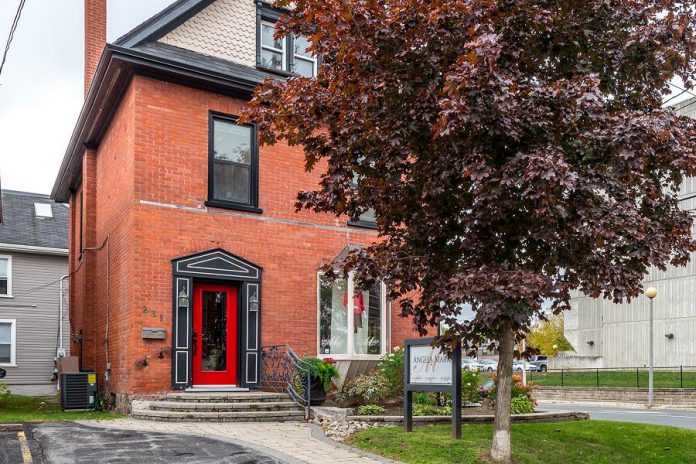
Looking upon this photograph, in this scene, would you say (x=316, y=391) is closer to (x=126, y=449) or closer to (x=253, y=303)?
(x=253, y=303)

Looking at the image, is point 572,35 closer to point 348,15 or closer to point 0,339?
point 348,15

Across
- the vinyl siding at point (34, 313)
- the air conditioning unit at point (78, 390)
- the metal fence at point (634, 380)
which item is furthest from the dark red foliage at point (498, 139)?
the vinyl siding at point (34, 313)

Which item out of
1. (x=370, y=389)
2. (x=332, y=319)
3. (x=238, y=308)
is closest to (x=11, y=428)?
(x=238, y=308)

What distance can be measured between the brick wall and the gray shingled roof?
12.6 metres

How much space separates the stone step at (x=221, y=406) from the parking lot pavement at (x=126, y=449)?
1.87m

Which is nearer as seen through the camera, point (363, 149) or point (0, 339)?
point (363, 149)

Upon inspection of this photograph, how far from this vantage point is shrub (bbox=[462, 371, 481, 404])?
42.7 feet

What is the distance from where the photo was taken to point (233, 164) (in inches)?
580

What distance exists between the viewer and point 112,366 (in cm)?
1466

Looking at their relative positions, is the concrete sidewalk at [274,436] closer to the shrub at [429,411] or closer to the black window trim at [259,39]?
the shrub at [429,411]

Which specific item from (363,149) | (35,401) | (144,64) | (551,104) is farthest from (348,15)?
(35,401)

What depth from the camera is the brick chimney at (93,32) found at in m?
18.8

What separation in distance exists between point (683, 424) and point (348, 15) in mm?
12839

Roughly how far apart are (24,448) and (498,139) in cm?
693
